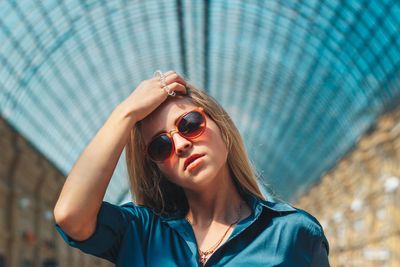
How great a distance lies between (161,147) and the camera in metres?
3.11

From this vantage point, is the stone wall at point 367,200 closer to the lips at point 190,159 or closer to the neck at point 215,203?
the neck at point 215,203

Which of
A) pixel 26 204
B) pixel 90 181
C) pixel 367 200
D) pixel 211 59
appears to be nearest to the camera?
pixel 90 181

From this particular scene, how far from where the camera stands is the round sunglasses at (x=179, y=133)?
3.11m

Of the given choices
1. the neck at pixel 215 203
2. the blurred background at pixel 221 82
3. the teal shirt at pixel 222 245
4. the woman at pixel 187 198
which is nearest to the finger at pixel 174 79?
the woman at pixel 187 198

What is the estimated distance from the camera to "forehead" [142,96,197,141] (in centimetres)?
320

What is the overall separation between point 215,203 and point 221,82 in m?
61.9

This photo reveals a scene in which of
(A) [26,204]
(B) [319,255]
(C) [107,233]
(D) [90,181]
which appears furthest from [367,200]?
(D) [90,181]

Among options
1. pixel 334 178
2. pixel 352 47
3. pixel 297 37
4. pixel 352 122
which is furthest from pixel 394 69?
pixel 334 178

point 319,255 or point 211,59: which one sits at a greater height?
point 319,255

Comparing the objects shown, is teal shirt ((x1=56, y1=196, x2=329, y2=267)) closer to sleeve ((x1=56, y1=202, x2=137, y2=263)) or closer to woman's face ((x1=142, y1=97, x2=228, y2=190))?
sleeve ((x1=56, y1=202, x2=137, y2=263))

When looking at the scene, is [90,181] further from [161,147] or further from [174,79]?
[174,79]

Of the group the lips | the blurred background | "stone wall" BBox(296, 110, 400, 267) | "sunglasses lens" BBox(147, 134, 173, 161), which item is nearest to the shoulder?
the lips

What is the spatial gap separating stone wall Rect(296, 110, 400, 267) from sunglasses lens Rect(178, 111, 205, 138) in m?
31.8

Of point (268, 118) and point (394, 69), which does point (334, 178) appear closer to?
point (268, 118)
